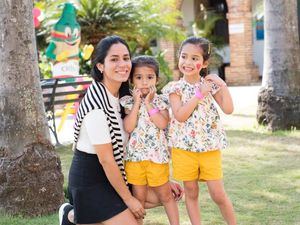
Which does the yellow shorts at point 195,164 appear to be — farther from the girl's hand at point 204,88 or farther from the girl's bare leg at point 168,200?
the girl's hand at point 204,88

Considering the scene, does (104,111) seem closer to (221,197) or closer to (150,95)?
(150,95)

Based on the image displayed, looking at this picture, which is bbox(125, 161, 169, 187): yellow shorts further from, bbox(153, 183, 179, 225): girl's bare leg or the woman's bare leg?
the woman's bare leg

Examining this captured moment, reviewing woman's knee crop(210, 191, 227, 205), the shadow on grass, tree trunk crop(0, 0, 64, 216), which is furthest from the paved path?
woman's knee crop(210, 191, 227, 205)

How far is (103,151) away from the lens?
349cm

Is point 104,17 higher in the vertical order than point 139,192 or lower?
higher

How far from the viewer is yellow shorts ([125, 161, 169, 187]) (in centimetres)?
377

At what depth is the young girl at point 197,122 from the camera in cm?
388

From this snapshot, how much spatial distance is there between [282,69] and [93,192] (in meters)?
6.19

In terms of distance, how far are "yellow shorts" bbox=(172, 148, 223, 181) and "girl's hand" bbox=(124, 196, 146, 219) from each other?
0.45 m

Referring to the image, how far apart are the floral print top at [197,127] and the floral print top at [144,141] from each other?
16 cm

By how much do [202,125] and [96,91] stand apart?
739mm

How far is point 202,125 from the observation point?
391cm

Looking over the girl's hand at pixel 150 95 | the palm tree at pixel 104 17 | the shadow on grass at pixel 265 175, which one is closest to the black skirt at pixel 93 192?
the girl's hand at pixel 150 95

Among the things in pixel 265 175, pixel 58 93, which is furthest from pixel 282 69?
pixel 58 93
